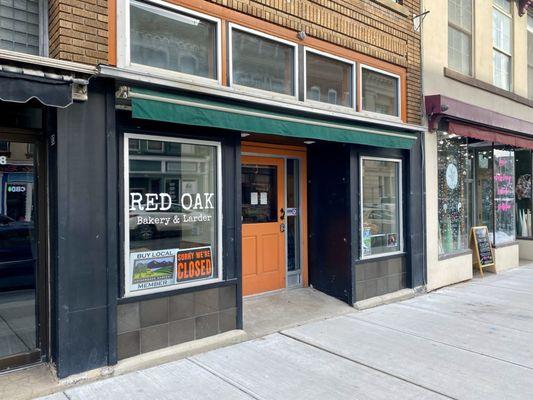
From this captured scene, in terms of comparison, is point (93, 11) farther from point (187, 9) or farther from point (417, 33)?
point (417, 33)

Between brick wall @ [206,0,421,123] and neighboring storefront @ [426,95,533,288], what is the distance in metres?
0.70

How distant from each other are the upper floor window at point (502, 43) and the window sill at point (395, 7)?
3.40 metres

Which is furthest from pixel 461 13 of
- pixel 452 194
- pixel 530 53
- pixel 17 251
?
pixel 17 251

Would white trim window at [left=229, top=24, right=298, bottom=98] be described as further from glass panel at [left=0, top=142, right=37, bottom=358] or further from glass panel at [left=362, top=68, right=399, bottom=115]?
glass panel at [left=0, top=142, right=37, bottom=358]

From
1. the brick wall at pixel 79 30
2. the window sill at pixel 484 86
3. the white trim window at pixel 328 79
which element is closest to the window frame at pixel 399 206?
the white trim window at pixel 328 79

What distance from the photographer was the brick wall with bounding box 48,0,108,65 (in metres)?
3.83

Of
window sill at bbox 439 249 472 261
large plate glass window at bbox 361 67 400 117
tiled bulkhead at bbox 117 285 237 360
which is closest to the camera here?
tiled bulkhead at bbox 117 285 237 360

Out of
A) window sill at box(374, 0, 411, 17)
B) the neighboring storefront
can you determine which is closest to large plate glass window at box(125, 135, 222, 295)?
window sill at box(374, 0, 411, 17)

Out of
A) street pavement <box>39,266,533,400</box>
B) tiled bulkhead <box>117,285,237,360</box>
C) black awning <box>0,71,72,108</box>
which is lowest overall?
street pavement <box>39,266,533,400</box>

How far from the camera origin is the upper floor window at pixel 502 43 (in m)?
9.72

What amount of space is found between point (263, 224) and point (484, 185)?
20.7 ft

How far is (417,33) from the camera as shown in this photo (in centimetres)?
759

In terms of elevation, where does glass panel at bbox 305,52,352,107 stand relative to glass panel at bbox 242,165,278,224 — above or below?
above

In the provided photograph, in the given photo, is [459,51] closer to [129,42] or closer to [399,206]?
[399,206]
